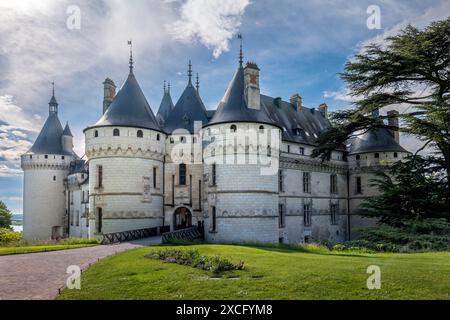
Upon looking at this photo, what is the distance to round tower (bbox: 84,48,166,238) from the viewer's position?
25188 millimetres

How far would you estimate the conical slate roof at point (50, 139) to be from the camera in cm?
3762

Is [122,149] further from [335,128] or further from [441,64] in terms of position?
[441,64]

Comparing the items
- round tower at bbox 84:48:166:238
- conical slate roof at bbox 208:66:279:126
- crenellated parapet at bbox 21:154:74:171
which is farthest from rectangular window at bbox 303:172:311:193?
crenellated parapet at bbox 21:154:74:171

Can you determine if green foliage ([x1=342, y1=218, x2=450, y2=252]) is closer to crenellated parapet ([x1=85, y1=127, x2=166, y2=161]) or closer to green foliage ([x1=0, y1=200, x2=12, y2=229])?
crenellated parapet ([x1=85, y1=127, x2=166, y2=161])

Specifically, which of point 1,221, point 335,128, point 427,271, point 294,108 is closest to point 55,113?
point 1,221

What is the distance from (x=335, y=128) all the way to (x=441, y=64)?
7639 mm

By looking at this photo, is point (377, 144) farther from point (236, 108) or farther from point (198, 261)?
point (198, 261)

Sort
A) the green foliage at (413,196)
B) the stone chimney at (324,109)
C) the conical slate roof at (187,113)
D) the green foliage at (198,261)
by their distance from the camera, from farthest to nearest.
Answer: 1. the stone chimney at (324,109)
2. the conical slate roof at (187,113)
3. the green foliage at (413,196)
4. the green foliage at (198,261)

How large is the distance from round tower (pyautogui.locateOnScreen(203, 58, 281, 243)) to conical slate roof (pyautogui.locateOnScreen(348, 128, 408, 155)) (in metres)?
14.7

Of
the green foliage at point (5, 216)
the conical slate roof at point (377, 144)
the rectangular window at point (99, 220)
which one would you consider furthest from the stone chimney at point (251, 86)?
the green foliage at point (5, 216)

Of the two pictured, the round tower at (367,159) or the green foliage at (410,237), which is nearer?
the green foliage at (410,237)

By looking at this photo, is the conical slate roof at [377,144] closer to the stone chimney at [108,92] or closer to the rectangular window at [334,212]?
the rectangular window at [334,212]

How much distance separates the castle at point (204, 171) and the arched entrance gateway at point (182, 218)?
93 mm

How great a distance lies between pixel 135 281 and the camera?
961 centimetres
